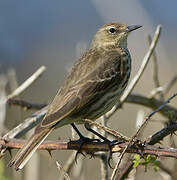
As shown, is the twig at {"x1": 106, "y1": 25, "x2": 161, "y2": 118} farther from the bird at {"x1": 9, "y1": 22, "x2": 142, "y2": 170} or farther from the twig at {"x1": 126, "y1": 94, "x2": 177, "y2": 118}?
the twig at {"x1": 126, "y1": 94, "x2": 177, "y2": 118}

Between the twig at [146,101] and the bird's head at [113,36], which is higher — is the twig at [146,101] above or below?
below

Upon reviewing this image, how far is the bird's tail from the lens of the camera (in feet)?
14.1

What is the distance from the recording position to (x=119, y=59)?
586cm

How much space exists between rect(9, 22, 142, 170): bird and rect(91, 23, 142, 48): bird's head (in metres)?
0.31

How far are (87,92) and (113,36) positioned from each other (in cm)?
162

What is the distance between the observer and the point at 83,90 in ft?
17.0

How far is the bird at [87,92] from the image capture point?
15.4ft

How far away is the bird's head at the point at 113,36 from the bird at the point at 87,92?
0.31 metres

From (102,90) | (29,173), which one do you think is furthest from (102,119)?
(29,173)

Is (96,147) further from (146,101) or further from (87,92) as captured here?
(146,101)

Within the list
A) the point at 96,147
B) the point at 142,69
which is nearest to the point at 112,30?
the point at 142,69

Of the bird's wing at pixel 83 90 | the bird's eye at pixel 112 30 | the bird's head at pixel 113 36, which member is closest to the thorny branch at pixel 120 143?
the bird's wing at pixel 83 90

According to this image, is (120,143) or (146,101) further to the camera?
(146,101)

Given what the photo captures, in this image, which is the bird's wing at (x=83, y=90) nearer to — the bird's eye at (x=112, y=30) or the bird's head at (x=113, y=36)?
the bird's head at (x=113, y=36)
